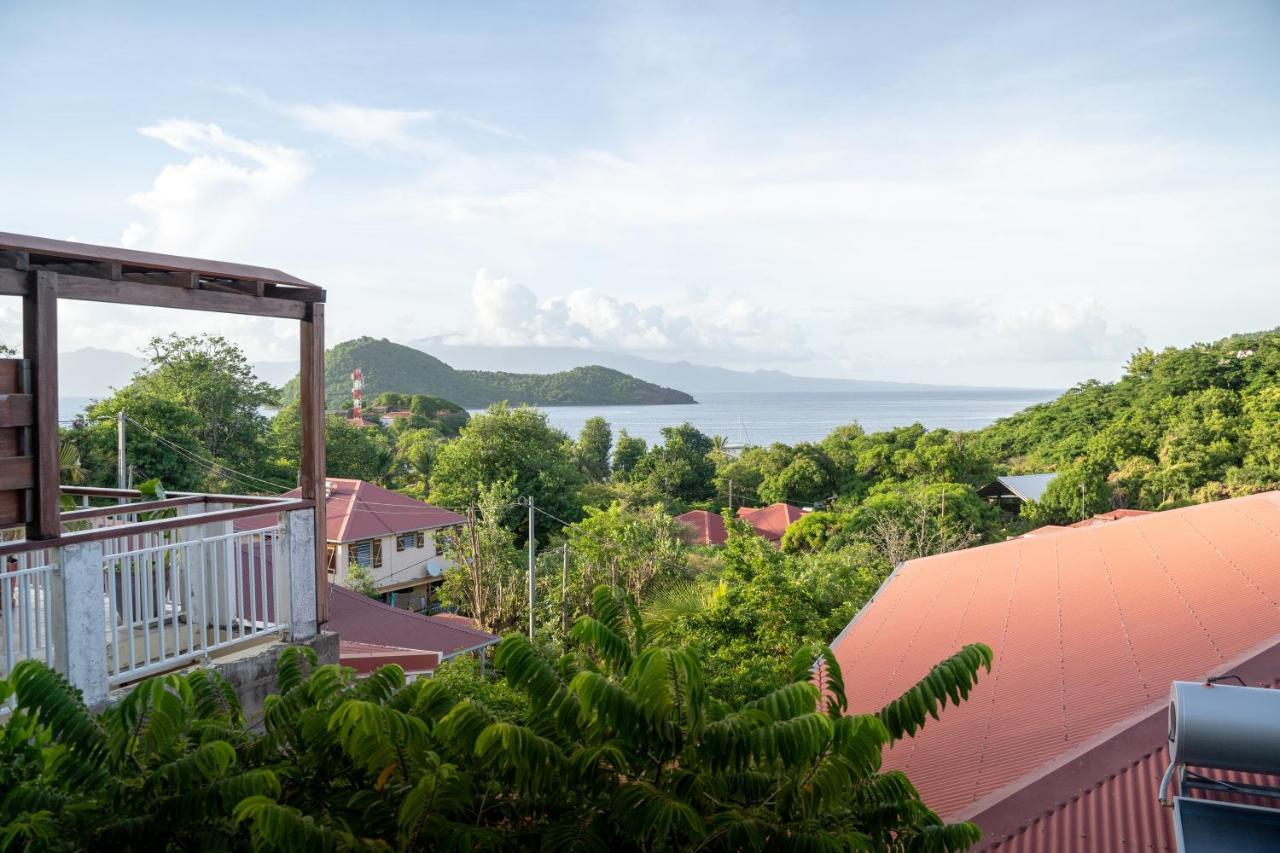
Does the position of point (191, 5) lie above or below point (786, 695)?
above

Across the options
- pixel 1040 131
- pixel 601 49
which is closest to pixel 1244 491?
pixel 1040 131

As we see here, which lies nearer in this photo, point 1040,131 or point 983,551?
point 983,551

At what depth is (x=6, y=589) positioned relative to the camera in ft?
13.5

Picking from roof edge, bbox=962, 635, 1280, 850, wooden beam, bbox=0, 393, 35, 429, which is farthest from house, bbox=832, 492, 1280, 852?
wooden beam, bbox=0, 393, 35, 429

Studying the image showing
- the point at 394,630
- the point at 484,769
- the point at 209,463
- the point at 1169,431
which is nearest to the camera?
the point at 484,769

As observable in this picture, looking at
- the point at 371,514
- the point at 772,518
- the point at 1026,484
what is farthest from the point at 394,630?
the point at 1026,484

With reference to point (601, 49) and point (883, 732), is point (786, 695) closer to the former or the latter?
point (883, 732)

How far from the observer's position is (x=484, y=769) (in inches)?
129

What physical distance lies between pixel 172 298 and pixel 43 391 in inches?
33.7

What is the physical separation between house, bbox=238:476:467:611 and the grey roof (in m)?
28.8

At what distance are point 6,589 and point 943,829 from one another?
176 inches

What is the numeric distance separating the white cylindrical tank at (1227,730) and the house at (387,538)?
1099 inches

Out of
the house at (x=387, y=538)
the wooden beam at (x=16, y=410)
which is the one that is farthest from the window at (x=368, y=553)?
the wooden beam at (x=16, y=410)

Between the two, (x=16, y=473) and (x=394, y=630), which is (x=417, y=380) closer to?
(x=394, y=630)
